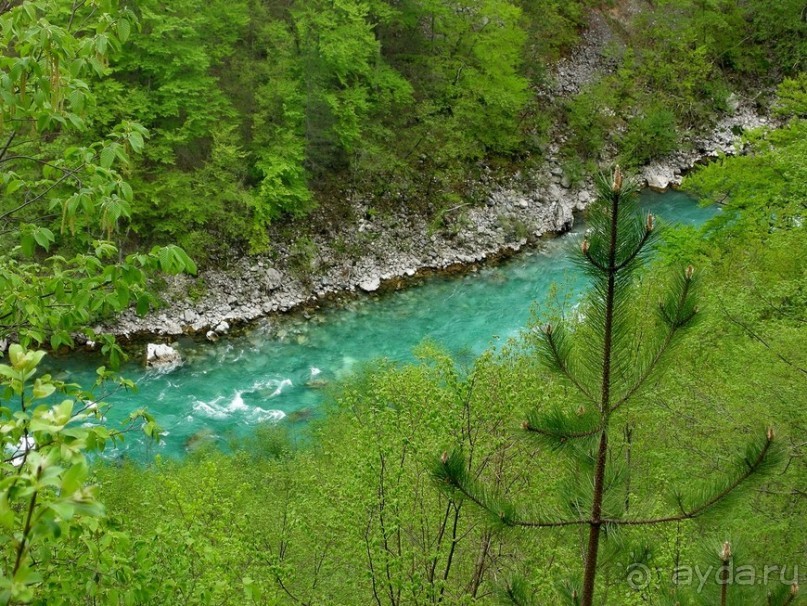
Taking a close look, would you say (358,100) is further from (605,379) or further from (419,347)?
(605,379)

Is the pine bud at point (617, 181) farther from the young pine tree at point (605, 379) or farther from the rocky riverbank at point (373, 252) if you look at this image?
the rocky riverbank at point (373, 252)

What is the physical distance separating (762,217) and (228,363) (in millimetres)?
13747

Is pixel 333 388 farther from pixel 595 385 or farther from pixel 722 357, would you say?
pixel 595 385

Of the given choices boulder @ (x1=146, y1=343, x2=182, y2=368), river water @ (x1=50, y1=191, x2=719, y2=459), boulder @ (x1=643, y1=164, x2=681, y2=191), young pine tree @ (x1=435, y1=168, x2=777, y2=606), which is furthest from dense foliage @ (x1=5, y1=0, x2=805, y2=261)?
young pine tree @ (x1=435, y1=168, x2=777, y2=606)

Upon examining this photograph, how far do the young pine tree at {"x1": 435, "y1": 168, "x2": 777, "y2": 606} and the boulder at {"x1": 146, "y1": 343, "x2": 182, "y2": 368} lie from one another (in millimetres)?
15924

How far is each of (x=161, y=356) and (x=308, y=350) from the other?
397 centimetres

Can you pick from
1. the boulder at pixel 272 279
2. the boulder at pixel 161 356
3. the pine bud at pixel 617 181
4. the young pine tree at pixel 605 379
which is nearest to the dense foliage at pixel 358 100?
the boulder at pixel 272 279

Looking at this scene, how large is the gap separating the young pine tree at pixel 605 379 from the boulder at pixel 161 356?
1592 cm

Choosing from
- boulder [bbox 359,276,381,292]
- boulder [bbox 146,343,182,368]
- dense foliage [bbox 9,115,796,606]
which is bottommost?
boulder [bbox 146,343,182,368]

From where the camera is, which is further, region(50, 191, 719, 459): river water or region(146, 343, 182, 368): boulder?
region(146, 343, 182, 368): boulder

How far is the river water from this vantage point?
17.1 metres

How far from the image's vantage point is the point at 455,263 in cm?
2367

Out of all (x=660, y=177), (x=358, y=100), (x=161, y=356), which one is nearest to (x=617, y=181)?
(x=161, y=356)

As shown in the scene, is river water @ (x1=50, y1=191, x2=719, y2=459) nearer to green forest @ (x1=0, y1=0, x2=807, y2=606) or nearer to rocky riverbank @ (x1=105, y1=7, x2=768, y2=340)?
green forest @ (x1=0, y1=0, x2=807, y2=606)
